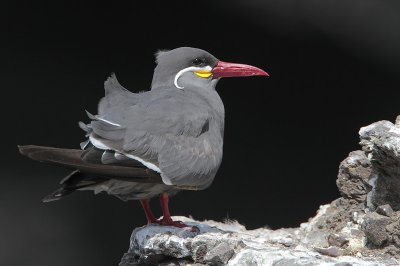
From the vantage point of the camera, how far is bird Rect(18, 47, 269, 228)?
369 cm

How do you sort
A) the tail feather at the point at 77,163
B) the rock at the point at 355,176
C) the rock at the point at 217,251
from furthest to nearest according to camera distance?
1. the rock at the point at 355,176
2. the tail feather at the point at 77,163
3. the rock at the point at 217,251

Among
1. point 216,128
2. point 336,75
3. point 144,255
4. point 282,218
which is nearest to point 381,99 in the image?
point 336,75

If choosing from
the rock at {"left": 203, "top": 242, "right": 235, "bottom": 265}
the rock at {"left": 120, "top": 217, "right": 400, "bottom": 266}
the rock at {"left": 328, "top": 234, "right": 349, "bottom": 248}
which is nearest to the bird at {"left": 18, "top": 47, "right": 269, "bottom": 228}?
the rock at {"left": 120, "top": 217, "right": 400, "bottom": 266}

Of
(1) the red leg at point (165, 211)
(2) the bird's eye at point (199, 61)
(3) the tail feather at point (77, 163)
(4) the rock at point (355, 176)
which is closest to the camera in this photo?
(3) the tail feather at point (77, 163)

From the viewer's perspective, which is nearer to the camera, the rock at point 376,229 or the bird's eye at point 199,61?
the rock at point 376,229

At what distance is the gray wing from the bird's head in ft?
0.40

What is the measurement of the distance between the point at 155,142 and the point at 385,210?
2.92 ft

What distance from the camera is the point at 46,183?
606cm

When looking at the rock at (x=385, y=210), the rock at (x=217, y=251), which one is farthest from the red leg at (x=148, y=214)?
the rock at (x=385, y=210)

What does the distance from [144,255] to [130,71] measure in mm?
2542

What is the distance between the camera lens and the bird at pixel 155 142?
12.1 ft

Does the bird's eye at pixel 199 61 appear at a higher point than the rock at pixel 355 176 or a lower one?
higher

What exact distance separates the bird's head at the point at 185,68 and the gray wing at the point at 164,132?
4.9 inches

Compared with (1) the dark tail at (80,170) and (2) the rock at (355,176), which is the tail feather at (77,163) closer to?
(1) the dark tail at (80,170)
